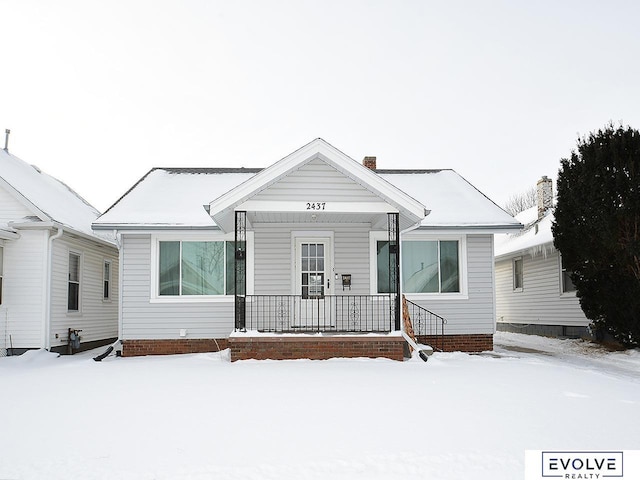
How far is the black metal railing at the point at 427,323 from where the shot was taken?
14.6 meters

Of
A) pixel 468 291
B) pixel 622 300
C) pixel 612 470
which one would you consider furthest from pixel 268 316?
pixel 612 470

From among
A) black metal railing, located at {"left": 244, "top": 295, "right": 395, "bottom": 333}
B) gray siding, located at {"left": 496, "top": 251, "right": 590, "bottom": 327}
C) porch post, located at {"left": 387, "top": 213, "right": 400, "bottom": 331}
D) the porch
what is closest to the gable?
porch post, located at {"left": 387, "top": 213, "right": 400, "bottom": 331}

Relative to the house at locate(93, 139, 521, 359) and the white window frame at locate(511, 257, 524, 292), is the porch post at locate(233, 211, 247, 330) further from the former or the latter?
the white window frame at locate(511, 257, 524, 292)

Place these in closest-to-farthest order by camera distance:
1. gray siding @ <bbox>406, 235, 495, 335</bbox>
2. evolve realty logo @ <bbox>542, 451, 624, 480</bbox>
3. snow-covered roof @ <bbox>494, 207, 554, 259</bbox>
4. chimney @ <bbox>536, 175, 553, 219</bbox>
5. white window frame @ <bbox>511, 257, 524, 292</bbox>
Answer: evolve realty logo @ <bbox>542, 451, 624, 480</bbox> < gray siding @ <bbox>406, 235, 495, 335</bbox> < snow-covered roof @ <bbox>494, 207, 554, 259</bbox> < white window frame @ <bbox>511, 257, 524, 292</bbox> < chimney @ <bbox>536, 175, 553, 219</bbox>

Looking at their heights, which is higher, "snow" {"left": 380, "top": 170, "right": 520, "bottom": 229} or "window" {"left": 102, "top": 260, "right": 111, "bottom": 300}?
"snow" {"left": 380, "top": 170, "right": 520, "bottom": 229}

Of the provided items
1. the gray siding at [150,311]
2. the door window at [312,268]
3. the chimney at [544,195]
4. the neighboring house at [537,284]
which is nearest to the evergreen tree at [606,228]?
the neighboring house at [537,284]

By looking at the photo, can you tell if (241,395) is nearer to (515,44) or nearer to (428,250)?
(428,250)

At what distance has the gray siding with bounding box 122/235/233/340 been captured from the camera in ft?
46.4

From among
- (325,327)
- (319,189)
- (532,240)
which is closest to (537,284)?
(532,240)

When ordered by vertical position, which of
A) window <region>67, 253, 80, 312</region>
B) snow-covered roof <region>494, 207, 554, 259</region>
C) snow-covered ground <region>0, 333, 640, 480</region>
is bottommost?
snow-covered ground <region>0, 333, 640, 480</region>

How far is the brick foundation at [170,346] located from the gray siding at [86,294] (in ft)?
6.70

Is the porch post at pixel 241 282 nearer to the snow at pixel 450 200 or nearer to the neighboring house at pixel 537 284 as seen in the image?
the snow at pixel 450 200

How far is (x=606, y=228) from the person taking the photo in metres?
14.2

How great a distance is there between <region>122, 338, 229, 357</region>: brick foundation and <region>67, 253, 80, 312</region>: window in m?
2.74
